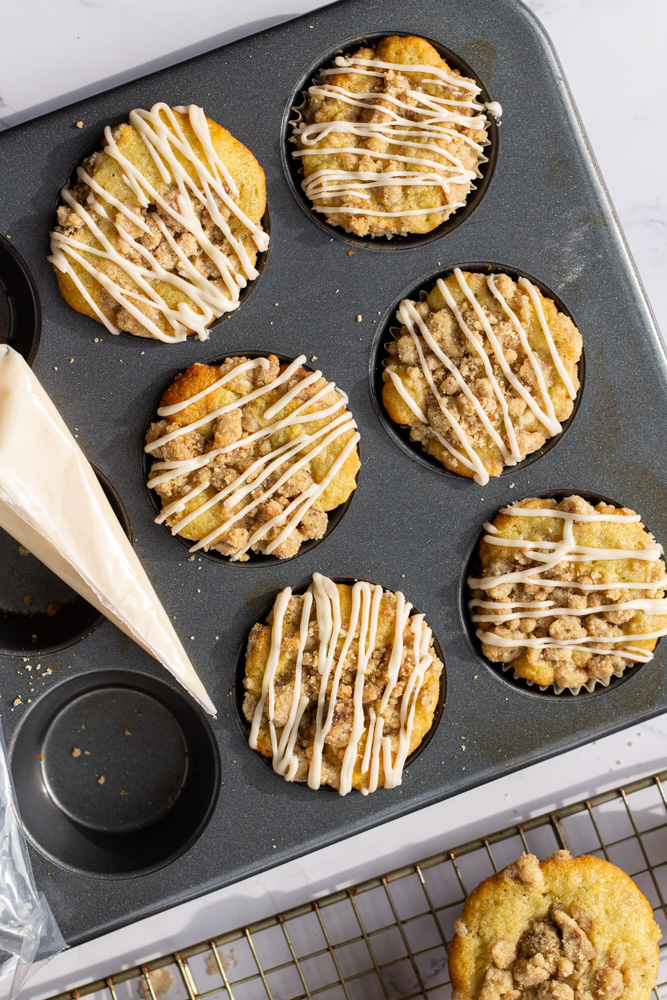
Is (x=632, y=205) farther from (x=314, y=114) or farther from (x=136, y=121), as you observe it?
(x=136, y=121)

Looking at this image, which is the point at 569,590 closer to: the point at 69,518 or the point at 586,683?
the point at 586,683

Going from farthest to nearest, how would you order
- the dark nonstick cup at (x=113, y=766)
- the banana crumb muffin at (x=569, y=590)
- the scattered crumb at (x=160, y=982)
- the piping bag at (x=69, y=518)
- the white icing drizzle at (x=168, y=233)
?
the scattered crumb at (x=160, y=982)
the dark nonstick cup at (x=113, y=766)
the banana crumb muffin at (x=569, y=590)
the white icing drizzle at (x=168, y=233)
the piping bag at (x=69, y=518)

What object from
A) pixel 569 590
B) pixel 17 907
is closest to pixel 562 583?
pixel 569 590

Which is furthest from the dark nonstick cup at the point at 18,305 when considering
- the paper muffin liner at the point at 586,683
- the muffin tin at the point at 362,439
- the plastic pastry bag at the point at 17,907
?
the paper muffin liner at the point at 586,683

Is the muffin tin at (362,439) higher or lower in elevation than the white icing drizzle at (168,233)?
lower

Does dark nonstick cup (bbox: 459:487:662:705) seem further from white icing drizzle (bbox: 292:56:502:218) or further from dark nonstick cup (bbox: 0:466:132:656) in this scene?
dark nonstick cup (bbox: 0:466:132:656)

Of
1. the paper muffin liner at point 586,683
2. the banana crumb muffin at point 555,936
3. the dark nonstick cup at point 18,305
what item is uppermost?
the dark nonstick cup at point 18,305

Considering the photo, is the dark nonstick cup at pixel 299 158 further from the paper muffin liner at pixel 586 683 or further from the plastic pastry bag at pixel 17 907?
the plastic pastry bag at pixel 17 907
